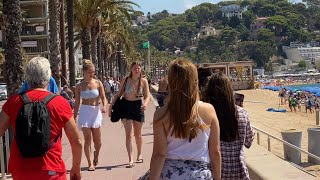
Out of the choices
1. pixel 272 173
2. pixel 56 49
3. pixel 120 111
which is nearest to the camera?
pixel 272 173

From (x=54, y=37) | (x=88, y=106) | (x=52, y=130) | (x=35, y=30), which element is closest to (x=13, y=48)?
(x=88, y=106)

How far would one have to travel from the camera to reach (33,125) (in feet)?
13.1

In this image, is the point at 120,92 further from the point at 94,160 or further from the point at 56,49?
the point at 56,49

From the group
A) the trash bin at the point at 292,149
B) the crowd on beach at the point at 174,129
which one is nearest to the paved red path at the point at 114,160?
the trash bin at the point at 292,149

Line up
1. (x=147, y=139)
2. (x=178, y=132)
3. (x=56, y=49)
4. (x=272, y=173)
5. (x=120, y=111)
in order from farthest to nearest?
(x=56, y=49)
(x=147, y=139)
(x=120, y=111)
(x=272, y=173)
(x=178, y=132)

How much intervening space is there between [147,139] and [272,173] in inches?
248

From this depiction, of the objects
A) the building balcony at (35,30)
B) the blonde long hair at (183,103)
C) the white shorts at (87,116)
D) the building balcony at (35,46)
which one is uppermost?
the building balcony at (35,30)

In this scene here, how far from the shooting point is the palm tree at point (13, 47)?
1025 cm

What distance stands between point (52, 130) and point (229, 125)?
1.42 metres

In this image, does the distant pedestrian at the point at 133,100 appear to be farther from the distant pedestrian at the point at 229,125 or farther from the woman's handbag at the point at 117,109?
the distant pedestrian at the point at 229,125

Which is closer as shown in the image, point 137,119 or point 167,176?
point 167,176

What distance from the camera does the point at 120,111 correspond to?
356 inches

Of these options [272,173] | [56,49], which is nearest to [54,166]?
[272,173]

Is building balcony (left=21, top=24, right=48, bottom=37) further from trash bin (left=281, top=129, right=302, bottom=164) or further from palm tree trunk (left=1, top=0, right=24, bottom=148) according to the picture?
trash bin (left=281, top=129, right=302, bottom=164)
